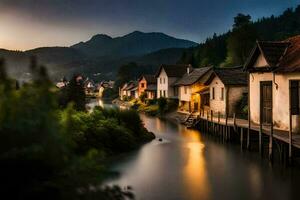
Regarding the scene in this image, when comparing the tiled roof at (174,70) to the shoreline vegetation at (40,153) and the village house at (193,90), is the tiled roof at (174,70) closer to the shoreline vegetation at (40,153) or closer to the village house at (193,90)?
the village house at (193,90)

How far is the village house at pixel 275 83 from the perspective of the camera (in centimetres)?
2634

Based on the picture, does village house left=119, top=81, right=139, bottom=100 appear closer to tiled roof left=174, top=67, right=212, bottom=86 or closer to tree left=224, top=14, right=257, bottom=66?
tree left=224, top=14, right=257, bottom=66

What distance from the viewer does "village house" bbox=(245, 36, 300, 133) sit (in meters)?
26.3

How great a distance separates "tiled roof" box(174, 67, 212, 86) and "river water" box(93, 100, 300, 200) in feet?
93.4

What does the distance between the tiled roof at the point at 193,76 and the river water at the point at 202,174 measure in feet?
93.4

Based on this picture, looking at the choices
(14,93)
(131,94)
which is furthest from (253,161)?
(131,94)

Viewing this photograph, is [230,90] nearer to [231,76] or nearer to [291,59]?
[231,76]

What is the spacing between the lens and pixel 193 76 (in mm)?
65875

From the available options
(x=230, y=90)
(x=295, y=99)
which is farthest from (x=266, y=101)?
(x=230, y=90)

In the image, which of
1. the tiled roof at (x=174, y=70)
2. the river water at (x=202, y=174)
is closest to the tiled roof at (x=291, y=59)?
the river water at (x=202, y=174)

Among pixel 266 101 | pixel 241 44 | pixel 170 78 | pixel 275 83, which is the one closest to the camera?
pixel 275 83

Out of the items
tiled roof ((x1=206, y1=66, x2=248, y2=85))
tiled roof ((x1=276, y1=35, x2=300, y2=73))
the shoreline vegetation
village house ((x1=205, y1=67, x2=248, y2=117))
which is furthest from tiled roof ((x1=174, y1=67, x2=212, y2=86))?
the shoreline vegetation

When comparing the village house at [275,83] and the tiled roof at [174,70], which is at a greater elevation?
the tiled roof at [174,70]

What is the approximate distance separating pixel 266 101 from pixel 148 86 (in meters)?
61.2
